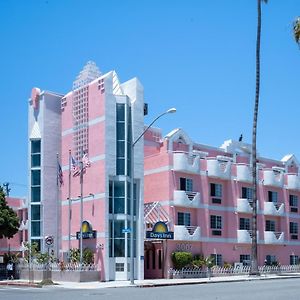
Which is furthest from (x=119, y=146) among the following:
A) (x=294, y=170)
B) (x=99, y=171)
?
(x=294, y=170)

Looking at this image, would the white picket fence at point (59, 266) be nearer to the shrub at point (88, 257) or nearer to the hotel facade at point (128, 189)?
the shrub at point (88, 257)

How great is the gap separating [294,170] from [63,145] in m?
27.3

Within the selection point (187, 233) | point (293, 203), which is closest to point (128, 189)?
point (187, 233)

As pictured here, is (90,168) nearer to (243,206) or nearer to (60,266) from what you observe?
(60,266)

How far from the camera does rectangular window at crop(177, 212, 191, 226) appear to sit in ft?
164

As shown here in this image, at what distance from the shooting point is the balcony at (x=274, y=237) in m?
56.6

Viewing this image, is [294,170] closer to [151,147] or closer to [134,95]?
[151,147]

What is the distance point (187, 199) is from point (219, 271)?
662cm

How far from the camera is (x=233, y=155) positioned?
2335 inches

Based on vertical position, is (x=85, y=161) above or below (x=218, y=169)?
above

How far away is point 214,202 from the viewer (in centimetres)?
5306

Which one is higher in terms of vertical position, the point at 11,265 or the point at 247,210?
the point at 247,210

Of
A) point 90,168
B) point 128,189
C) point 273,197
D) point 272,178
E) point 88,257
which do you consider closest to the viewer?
point 88,257

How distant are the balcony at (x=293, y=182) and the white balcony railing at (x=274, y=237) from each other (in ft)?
16.5
